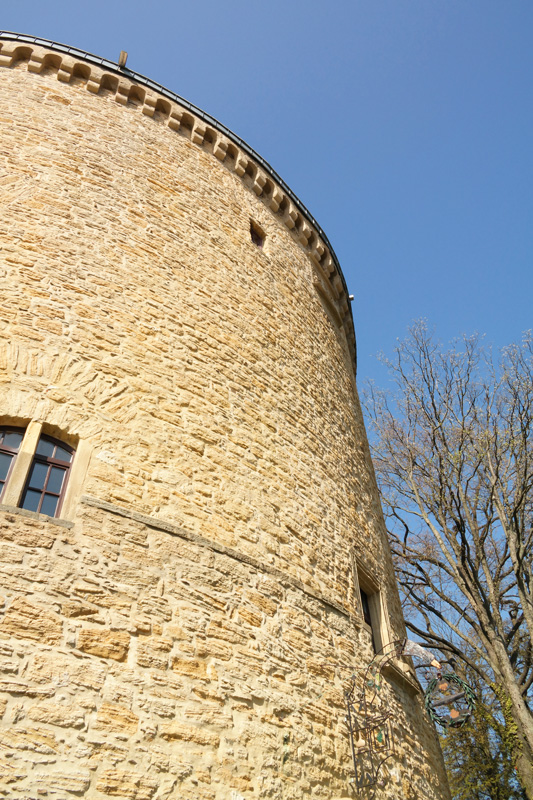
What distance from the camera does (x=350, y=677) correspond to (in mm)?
5684

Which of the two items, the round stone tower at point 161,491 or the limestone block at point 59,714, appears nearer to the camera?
the limestone block at point 59,714

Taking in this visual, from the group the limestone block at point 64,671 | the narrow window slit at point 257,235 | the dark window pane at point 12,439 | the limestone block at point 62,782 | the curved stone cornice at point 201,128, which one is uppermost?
the curved stone cornice at point 201,128

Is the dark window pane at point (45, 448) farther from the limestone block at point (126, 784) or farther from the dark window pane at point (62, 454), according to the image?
the limestone block at point (126, 784)

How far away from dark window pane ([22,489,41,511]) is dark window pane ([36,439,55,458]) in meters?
0.31

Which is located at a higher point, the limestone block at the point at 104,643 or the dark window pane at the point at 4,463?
the dark window pane at the point at 4,463

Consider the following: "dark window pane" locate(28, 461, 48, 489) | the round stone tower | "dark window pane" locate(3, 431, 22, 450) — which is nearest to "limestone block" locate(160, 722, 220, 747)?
the round stone tower

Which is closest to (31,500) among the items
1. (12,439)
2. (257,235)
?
(12,439)

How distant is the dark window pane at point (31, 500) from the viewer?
4.36m

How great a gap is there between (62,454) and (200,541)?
126cm

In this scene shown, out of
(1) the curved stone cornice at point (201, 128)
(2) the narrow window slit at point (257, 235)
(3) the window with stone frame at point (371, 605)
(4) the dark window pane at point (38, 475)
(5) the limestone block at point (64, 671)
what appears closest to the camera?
(5) the limestone block at point (64, 671)

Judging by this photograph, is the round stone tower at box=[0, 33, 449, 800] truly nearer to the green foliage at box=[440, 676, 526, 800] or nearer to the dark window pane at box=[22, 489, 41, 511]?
the dark window pane at box=[22, 489, 41, 511]

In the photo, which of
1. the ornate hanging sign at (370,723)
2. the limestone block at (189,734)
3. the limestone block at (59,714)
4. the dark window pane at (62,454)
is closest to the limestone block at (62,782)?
the limestone block at (59,714)

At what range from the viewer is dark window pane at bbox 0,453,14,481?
14.4ft

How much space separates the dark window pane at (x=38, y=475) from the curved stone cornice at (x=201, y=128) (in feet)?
20.5
